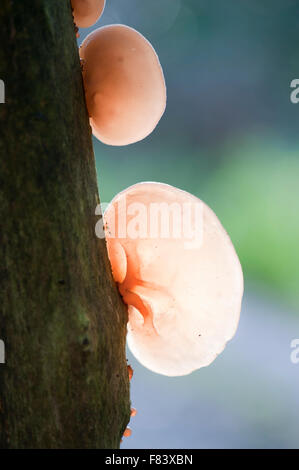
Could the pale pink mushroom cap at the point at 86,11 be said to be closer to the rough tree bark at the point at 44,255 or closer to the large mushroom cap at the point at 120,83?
the large mushroom cap at the point at 120,83

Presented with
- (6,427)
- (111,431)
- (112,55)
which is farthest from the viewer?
(112,55)

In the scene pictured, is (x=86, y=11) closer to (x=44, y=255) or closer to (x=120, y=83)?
(x=120, y=83)

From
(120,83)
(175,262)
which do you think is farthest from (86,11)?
(175,262)

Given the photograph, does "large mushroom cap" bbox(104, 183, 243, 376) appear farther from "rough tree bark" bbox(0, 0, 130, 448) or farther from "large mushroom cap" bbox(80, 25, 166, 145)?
"rough tree bark" bbox(0, 0, 130, 448)

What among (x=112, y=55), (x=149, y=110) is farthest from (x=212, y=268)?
(x=112, y=55)

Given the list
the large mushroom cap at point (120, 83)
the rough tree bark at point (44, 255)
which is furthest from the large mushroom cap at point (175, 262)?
the rough tree bark at point (44, 255)

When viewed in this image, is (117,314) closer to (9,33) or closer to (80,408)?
(80,408)
